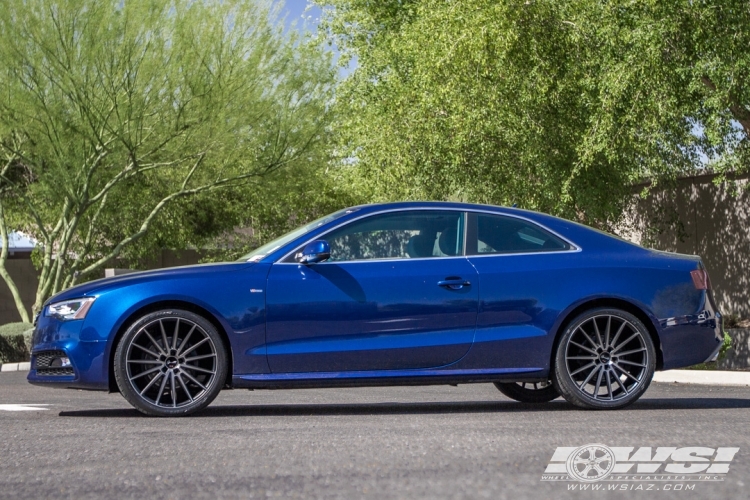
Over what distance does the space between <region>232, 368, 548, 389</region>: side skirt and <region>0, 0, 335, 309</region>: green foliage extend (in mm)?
17739

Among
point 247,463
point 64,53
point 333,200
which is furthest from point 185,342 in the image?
point 333,200

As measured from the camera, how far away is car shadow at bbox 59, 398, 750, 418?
8477mm

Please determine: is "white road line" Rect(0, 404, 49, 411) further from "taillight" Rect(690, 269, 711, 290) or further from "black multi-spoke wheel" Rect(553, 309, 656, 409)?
"taillight" Rect(690, 269, 711, 290)

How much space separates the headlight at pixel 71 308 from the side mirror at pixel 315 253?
1.49 meters

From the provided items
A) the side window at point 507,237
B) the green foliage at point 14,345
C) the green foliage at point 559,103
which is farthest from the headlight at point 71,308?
the green foliage at point 14,345

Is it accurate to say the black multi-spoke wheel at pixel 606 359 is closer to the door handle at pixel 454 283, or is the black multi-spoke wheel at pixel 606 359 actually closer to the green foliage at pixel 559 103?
the door handle at pixel 454 283

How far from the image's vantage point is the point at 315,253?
26.7 feet

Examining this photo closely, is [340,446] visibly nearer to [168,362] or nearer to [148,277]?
[168,362]

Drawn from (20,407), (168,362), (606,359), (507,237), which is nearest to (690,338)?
(606,359)

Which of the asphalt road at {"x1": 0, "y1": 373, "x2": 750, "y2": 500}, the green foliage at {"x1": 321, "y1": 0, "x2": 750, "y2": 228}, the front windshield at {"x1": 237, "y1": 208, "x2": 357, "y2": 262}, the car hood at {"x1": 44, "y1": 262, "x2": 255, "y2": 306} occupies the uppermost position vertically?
the green foliage at {"x1": 321, "y1": 0, "x2": 750, "y2": 228}

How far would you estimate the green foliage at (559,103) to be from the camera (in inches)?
643

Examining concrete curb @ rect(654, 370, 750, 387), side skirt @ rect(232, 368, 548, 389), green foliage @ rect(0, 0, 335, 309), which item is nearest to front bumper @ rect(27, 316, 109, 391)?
side skirt @ rect(232, 368, 548, 389)

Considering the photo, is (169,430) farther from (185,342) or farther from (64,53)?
(64,53)

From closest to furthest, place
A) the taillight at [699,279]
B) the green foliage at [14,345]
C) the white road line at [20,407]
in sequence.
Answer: the taillight at [699,279]
the white road line at [20,407]
the green foliage at [14,345]
